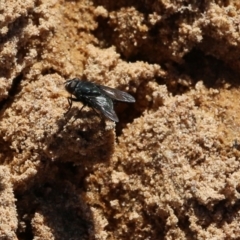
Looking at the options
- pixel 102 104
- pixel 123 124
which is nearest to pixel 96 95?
pixel 102 104

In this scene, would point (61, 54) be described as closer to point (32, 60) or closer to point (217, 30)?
point (32, 60)

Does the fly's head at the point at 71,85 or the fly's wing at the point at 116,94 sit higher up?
the fly's wing at the point at 116,94

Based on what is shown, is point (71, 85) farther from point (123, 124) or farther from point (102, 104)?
point (123, 124)

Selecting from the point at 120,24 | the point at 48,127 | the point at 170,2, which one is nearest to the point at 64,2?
the point at 120,24

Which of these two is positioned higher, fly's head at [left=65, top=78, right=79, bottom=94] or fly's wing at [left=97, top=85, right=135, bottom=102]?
fly's wing at [left=97, top=85, right=135, bottom=102]

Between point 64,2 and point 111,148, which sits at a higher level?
point 64,2

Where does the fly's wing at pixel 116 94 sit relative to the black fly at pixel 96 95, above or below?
above
